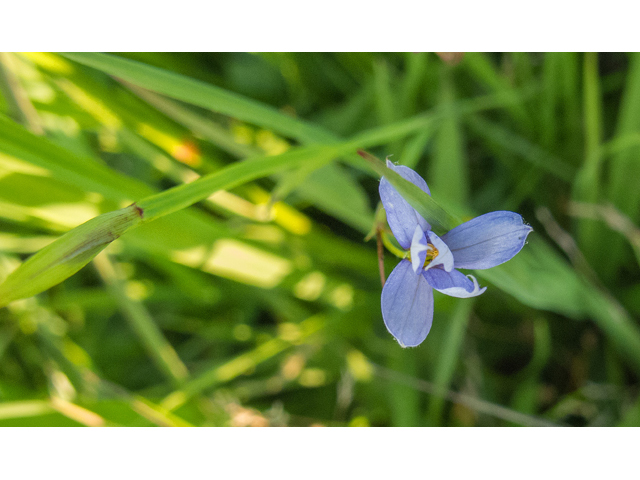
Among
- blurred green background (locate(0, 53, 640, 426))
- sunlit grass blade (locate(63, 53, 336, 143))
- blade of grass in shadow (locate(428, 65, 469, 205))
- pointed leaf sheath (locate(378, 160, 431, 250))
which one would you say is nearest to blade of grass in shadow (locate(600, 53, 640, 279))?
blurred green background (locate(0, 53, 640, 426))

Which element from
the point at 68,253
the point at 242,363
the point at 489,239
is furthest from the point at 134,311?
the point at 489,239

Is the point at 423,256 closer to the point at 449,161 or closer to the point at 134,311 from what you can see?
the point at 449,161

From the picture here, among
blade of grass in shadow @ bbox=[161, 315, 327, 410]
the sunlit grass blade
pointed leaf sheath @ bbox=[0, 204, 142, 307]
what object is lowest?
pointed leaf sheath @ bbox=[0, 204, 142, 307]

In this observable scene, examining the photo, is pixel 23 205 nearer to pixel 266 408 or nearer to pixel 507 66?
pixel 266 408

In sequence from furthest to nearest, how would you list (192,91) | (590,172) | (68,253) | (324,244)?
(324,244) < (590,172) < (192,91) < (68,253)

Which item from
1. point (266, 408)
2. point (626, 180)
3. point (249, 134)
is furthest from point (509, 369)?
point (249, 134)

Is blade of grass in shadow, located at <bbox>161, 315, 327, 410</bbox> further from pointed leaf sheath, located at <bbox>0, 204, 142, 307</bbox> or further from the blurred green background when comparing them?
pointed leaf sheath, located at <bbox>0, 204, 142, 307</bbox>
